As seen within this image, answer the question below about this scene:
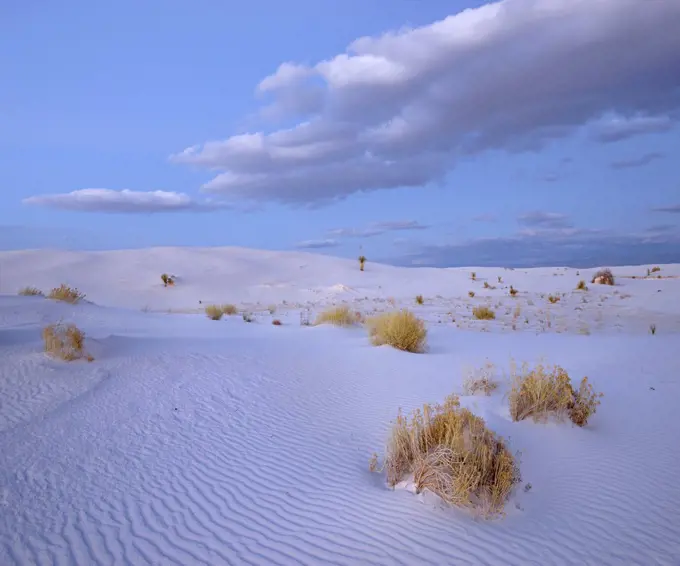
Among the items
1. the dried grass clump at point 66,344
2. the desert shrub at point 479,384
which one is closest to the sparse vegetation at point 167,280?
the dried grass clump at point 66,344

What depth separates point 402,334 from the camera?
11.1m

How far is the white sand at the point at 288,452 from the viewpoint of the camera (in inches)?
143

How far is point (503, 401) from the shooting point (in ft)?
23.1

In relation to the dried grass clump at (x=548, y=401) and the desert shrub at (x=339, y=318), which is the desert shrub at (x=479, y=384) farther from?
the desert shrub at (x=339, y=318)

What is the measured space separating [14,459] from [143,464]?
1.29m

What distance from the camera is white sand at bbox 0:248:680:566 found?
3.64 m

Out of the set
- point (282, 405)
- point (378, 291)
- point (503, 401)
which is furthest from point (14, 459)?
point (378, 291)

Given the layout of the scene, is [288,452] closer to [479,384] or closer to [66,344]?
[479,384]

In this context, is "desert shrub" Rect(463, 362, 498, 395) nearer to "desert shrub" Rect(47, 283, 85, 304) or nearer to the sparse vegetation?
"desert shrub" Rect(47, 283, 85, 304)

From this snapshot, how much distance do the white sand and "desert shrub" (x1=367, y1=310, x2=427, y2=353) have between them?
1.67 feet

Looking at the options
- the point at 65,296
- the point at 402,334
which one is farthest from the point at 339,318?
the point at 65,296

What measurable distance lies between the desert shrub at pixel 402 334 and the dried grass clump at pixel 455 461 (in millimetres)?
6061

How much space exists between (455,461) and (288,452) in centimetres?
210

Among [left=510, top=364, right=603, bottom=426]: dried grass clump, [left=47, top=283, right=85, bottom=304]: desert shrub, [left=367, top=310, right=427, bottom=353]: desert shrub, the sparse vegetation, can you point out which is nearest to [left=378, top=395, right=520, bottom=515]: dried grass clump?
[left=510, top=364, right=603, bottom=426]: dried grass clump
